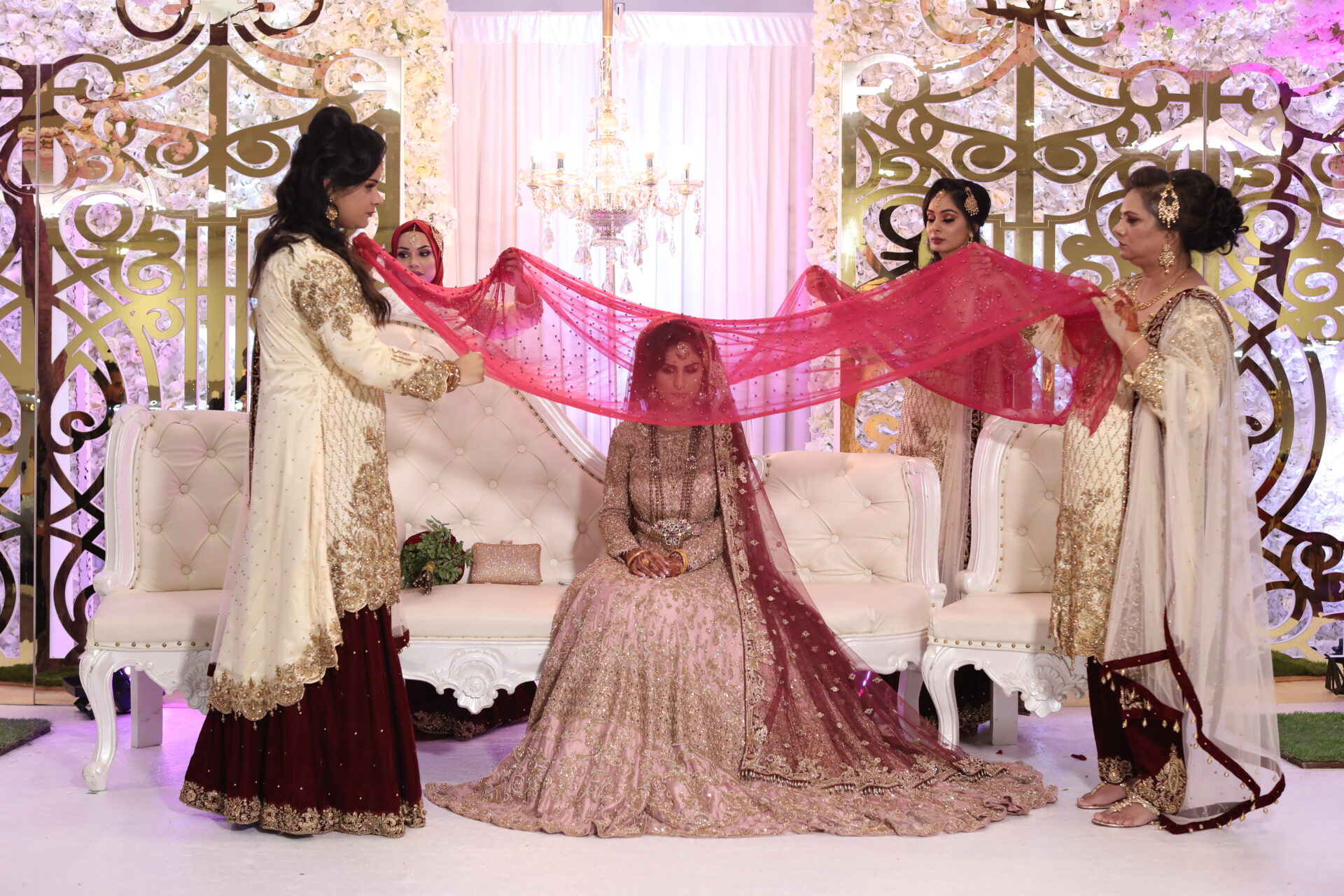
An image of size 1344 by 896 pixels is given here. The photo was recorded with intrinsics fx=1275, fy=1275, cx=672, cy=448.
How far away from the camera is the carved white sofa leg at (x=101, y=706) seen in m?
3.98

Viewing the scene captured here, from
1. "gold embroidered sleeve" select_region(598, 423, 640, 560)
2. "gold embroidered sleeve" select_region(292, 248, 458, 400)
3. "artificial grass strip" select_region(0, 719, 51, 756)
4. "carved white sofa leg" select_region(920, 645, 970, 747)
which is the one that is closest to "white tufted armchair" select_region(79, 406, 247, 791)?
"artificial grass strip" select_region(0, 719, 51, 756)

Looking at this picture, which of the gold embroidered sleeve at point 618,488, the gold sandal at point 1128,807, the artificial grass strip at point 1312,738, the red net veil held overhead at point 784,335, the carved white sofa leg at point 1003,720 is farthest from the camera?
the carved white sofa leg at point 1003,720

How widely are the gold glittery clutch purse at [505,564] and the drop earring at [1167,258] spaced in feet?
7.47

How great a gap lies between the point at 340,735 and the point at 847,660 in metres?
1.54

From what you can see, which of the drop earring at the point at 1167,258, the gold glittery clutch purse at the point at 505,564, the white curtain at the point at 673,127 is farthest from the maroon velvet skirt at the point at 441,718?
the white curtain at the point at 673,127

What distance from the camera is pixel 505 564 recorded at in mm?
4508

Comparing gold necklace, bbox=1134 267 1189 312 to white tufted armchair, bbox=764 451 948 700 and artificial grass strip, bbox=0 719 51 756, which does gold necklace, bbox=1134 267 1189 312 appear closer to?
white tufted armchair, bbox=764 451 948 700

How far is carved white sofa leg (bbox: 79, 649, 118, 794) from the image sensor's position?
13.1 feet

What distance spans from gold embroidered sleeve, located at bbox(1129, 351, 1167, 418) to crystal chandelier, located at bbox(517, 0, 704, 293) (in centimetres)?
327

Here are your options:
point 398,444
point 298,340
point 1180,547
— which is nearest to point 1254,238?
point 1180,547

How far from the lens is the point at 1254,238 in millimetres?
5527

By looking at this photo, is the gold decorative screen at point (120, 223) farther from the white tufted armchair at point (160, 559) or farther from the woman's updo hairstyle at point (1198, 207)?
the woman's updo hairstyle at point (1198, 207)

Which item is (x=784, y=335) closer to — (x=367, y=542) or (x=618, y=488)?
(x=618, y=488)

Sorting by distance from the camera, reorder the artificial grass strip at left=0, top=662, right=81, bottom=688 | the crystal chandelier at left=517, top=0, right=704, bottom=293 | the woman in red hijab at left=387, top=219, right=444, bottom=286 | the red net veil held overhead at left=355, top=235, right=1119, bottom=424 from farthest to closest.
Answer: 1. the crystal chandelier at left=517, top=0, right=704, bottom=293
2. the artificial grass strip at left=0, top=662, right=81, bottom=688
3. the woman in red hijab at left=387, top=219, right=444, bottom=286
4. the red net veil held overhead at left=355, top=235, right=1119, bottom=424
